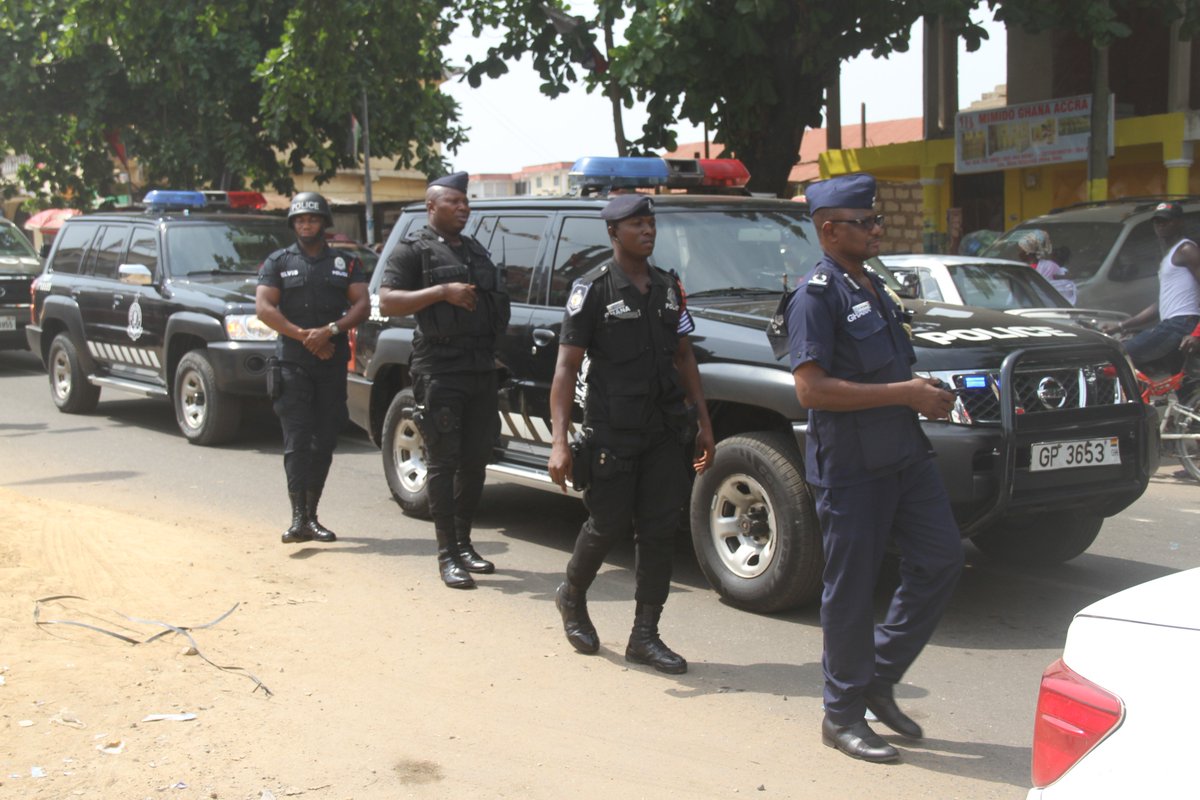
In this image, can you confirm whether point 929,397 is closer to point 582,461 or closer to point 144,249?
point 582,461

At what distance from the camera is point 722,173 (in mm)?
7680

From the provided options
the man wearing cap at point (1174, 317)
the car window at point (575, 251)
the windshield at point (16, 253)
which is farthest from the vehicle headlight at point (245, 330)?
the windshield at point (16, 253)

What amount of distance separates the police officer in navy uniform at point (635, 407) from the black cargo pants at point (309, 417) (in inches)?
102

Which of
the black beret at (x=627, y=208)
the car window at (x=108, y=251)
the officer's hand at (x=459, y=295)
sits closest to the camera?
the black beret at (x=627, y=208)

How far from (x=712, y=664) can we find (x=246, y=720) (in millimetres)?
1844

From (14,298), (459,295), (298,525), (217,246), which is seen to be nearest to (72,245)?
(217,246)

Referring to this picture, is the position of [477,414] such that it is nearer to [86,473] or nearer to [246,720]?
[246,720]

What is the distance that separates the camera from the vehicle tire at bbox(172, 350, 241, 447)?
10.7 m

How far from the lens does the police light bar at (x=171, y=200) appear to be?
1263 cm

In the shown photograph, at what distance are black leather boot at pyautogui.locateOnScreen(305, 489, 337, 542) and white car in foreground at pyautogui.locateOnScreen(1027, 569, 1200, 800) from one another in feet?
17.9

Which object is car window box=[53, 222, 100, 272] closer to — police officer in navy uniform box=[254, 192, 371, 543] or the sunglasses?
police officer in navy uniform box=[254, 192, 371, 543]

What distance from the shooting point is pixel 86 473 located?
982 centimetres

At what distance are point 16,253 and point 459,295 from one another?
13.7m

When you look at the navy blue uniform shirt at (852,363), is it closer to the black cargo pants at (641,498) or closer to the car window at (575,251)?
the black cargo pants at (641,498)
